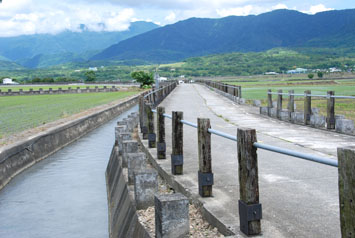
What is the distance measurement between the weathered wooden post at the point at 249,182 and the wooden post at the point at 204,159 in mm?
1353

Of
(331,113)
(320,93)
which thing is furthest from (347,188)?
(320,93)

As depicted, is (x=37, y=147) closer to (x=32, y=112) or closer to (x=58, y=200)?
(x=58, y=200)

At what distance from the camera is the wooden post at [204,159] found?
5.86m

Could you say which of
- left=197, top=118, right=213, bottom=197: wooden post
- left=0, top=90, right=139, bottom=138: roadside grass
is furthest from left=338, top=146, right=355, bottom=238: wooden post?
left=0, top=90, right=139, bottom=138: roadside grass

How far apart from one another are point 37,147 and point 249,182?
41.6 ft

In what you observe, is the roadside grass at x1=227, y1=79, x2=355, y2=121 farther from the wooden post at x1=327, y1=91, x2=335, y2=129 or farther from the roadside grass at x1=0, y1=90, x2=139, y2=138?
the roadside grass at x1=0, y1=90, x2=139, y2=138

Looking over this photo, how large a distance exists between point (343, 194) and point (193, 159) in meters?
6.19

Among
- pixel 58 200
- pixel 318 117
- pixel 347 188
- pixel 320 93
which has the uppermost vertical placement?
pixel 347 188

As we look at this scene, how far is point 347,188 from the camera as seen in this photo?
9.83 feet

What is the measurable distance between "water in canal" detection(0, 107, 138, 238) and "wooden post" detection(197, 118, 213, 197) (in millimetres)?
4324

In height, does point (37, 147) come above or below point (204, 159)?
below

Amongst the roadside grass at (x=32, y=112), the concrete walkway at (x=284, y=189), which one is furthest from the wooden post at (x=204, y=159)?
the roadside grass at (x=32, y=112)

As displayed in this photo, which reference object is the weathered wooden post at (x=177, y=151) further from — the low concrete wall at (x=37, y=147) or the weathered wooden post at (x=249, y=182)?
the low concrete wall at (x=37, y=147)

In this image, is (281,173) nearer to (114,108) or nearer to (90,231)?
(90,231)
